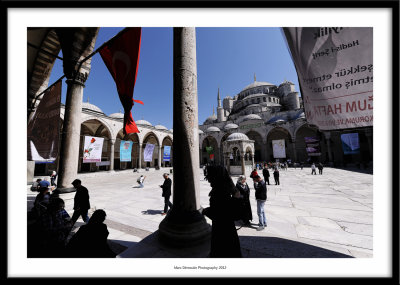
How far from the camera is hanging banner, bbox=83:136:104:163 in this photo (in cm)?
1560

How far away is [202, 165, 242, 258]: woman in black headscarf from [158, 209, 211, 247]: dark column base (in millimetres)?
483

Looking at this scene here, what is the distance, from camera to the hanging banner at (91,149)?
51.2 feet

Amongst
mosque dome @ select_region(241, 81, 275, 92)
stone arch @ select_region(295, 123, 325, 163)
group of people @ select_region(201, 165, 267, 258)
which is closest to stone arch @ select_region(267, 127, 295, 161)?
stone arch @ select_region(295, 123, 325, 163)

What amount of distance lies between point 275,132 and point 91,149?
3395 centimetres

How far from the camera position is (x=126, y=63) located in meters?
3.54

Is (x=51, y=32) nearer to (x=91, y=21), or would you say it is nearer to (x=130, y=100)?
(x=130, y=100)

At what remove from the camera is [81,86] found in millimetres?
5039

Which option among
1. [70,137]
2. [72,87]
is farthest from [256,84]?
[70,137]

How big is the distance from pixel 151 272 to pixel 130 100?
3139 millimetres

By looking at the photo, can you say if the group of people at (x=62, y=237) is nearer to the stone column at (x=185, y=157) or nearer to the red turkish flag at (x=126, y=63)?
the stone column at (x=185, y=157)

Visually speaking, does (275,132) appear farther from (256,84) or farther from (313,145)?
(256,84)

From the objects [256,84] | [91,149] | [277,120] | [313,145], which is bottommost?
[91,149]
